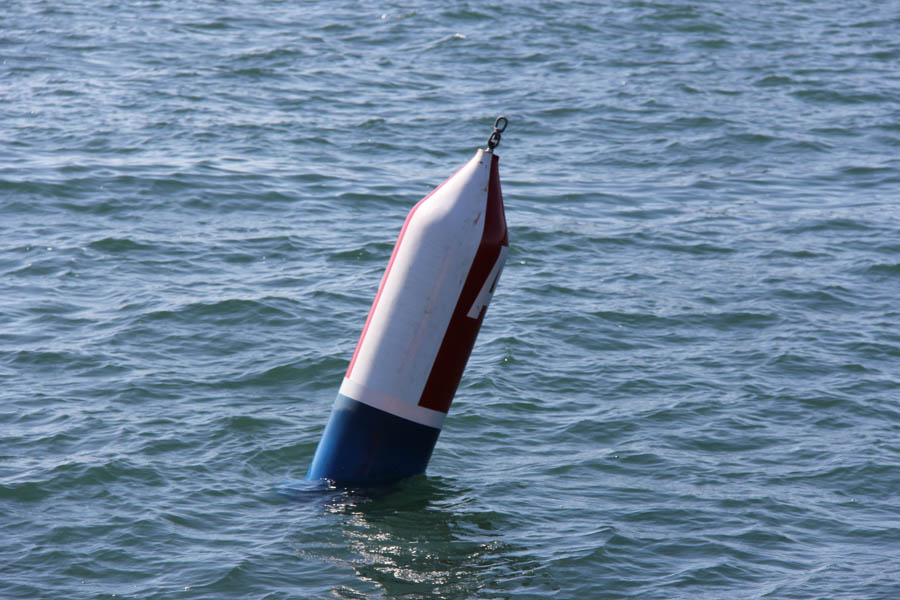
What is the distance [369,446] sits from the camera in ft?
28.6

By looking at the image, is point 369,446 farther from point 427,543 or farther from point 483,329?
point 483,329

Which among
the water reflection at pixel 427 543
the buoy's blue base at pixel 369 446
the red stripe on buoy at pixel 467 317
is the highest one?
the red stripe on buoy at pixel 467 317

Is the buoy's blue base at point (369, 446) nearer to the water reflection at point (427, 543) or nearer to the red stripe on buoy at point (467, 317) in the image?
the water reflection at point (427, 543)

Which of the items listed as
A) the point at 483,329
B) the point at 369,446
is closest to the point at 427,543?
the point at 369,446

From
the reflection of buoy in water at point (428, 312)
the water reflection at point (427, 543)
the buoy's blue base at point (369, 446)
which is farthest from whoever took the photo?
the buoy's blue base at point (369, 446)

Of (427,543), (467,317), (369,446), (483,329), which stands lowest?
(427,543)

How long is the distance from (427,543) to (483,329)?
4.86m

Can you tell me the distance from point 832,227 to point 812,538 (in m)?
8.59

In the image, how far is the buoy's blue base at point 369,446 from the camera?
8578mm

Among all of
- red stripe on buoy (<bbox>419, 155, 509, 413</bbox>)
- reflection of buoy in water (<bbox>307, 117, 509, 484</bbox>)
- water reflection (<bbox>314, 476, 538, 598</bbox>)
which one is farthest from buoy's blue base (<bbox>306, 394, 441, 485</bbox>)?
red stripe on buoy (<bbox>419, 155, 509, 413</bbox>)

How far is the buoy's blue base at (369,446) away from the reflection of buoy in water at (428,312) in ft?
0.04

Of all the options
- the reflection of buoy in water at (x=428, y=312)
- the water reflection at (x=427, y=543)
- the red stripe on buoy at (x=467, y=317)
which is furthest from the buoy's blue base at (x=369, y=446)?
the red stripe on buoy at (x=467, y=317)

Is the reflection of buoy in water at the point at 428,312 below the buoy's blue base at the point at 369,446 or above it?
above

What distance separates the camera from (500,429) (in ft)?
34.6
